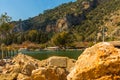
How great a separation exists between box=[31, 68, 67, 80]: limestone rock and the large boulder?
20.3 feet

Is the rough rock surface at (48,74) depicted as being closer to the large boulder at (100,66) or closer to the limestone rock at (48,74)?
the limestone rock at (48,74)

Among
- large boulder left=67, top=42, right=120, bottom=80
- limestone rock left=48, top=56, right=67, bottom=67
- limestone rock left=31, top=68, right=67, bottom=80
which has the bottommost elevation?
limestone rock left=31, top=68, right=67, bottom=80

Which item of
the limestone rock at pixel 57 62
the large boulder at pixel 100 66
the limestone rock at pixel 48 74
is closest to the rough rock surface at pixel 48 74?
the limestone rock at pixel 48 74

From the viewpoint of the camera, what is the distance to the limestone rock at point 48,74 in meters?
15.0

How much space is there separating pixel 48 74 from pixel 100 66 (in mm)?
7456

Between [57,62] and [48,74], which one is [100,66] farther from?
[57,62]

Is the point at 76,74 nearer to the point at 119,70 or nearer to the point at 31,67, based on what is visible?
the point at 119,70

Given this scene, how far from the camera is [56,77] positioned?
16062 millimetres

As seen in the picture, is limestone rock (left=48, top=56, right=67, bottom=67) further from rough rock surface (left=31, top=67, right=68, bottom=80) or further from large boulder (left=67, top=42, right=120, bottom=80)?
large boulder (left=67, top=42, right=120, bottom=80)

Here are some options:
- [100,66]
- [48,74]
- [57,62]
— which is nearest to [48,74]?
[48,74]

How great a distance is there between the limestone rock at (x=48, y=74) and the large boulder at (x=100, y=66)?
20.3 feet

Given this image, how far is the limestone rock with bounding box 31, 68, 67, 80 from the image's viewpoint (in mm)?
14969

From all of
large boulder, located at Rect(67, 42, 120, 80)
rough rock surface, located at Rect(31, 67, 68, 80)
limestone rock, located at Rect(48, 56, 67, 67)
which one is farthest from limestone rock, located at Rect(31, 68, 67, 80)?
large boulder, located at Rect(67, 42, 120, 80)

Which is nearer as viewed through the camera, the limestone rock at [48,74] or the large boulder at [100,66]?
the large boulder at [100,66]
